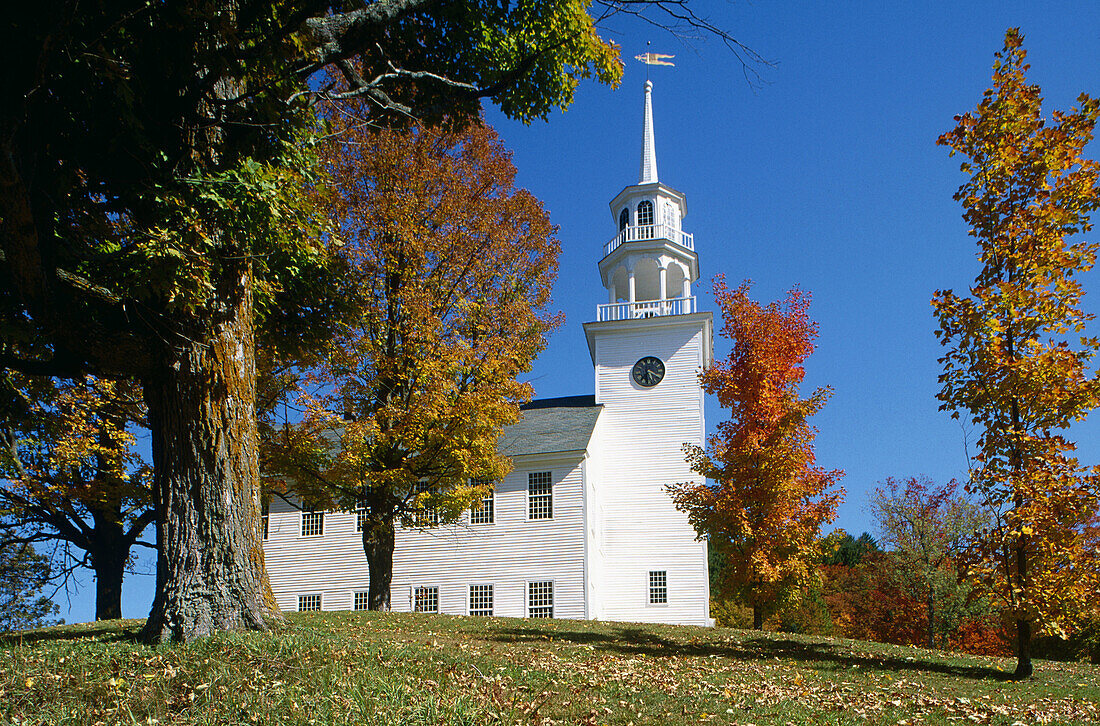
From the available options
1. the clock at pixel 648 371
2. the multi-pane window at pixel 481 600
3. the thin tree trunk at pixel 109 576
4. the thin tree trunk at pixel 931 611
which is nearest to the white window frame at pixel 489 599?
the multi-pane window at pixel 481 600

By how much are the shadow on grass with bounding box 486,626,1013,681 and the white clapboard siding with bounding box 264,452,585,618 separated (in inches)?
463

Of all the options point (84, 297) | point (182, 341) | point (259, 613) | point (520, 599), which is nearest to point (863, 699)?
point (259, 613)

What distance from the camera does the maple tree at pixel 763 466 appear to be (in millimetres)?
18531

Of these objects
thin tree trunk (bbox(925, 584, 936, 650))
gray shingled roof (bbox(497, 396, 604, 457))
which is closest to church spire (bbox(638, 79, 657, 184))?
gray shingled roof (bbox(497, 396, 604, 457))

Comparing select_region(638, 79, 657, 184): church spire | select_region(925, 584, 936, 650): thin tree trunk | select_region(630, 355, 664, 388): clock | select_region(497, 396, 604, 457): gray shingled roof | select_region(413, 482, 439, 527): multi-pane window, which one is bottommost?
select_region(925, 584, 936, 650): thin tree trunk

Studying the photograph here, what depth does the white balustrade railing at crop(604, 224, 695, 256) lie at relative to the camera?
35.1 meters

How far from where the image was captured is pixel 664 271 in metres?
34.8

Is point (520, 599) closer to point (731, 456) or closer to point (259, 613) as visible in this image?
point (731, 456)

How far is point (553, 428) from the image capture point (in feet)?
104

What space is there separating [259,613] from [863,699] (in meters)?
6.83

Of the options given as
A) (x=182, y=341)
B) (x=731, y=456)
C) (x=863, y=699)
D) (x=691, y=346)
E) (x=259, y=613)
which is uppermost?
(x=691, y=346)

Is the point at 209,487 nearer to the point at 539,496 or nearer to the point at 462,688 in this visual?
the point at 462,688

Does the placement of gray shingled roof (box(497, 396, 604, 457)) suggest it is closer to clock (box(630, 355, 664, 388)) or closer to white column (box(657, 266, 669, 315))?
clock (box(630, 355, 664, 388))

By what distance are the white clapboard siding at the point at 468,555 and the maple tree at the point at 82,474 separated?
→ 280 inches
